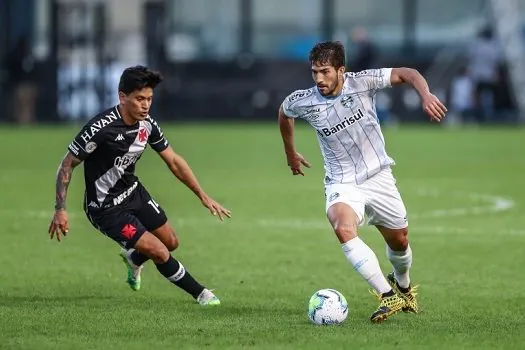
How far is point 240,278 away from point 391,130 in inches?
939

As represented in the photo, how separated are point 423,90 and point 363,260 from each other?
1222 millimetres

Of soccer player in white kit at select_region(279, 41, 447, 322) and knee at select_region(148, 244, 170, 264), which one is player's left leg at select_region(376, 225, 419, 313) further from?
knee at select_region(148, 244, 170, 264)

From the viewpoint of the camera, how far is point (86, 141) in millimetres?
10148

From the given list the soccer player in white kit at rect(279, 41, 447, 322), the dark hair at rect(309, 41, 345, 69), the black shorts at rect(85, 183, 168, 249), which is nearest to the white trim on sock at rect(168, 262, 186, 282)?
the black shorts at rect(85, 183, 168, 249)

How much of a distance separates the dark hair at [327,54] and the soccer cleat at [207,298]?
1.96 m

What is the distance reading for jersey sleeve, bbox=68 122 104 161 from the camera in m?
10.1

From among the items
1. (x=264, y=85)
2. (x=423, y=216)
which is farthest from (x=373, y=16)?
(x=423, y=216)

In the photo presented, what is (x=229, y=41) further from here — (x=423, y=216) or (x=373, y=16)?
(x=423, y=216)

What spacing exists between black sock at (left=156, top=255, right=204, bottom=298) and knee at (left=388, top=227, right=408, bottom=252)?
4.84ft

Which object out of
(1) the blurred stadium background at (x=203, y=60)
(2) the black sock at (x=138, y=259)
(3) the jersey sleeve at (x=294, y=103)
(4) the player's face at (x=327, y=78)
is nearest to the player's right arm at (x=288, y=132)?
(3) the jersey sleeve at (x=294, y=103)

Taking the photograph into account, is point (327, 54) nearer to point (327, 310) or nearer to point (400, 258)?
point (400, 258)

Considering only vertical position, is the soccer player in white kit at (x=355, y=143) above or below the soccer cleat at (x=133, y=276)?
above

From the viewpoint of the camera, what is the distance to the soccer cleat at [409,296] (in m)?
9.84

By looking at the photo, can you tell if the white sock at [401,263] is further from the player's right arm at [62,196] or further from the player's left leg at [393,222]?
the player's right arm at [62,196]
